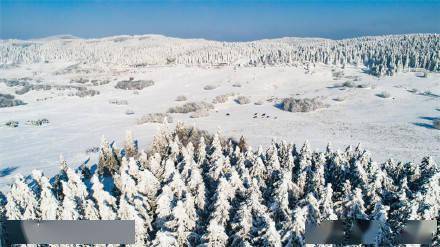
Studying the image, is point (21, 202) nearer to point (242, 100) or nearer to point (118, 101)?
point (118, 101)

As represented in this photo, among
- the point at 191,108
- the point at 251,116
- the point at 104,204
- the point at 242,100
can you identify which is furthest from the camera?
the point at 242,100

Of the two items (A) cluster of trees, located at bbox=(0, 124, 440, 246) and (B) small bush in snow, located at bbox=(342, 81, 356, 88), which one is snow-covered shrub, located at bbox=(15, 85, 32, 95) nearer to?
(A) cluster of trees, located at bbox=(0, 124, 440, 246)

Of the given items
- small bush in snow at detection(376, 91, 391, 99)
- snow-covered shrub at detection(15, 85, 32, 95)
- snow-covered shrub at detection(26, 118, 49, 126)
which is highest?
small bush in snow at detection(376, 91, 391, 99)

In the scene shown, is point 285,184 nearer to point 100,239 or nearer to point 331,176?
point 331,176

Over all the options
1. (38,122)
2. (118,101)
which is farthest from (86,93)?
(38,122)

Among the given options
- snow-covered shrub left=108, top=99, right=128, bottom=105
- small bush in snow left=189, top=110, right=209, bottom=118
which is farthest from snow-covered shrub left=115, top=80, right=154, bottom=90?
small bush in snow left=189, top=110, right=209, bottom=118

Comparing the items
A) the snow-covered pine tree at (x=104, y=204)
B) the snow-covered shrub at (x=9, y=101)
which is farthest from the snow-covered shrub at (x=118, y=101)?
the snow-covered pine tree at (x=104, y=204)
